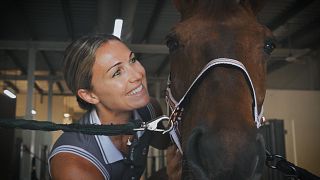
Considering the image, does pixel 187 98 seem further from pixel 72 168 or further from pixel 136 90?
pixel 72 168

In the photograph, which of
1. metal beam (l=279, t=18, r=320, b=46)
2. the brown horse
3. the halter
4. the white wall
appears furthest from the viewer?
metal beam (l=279, t=18, r=320, b=46)

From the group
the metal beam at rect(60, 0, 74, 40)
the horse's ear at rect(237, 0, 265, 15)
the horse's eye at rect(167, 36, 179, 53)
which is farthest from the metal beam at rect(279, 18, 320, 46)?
the horse's eye at rect(167, 36, 179, 53)

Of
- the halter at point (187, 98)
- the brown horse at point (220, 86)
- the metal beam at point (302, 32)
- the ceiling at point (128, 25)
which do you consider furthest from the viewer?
the metal beam at point (302, 32)

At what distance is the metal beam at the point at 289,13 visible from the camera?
5939 millimetres

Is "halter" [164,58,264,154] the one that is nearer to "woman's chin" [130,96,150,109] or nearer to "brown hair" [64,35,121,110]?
"woman's chin" [130,96,150,109]

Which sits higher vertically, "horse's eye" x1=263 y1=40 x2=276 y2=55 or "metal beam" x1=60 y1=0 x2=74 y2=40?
"metal beam" x1=60 y1=0 x2=74 y2=40

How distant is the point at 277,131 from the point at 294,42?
450cm

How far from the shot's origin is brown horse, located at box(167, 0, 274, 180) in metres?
1.07

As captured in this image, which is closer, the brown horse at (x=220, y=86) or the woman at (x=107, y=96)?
the brown horse at (x=220, y=86)

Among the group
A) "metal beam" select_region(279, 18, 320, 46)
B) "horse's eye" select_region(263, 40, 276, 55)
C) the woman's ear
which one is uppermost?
"metal beam" select_region(279, 18, 320, 46)

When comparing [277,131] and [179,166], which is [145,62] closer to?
[277,131]

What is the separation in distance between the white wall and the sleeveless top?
5.11m

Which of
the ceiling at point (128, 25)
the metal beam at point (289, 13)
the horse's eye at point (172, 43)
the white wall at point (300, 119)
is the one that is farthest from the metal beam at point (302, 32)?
the horse's eye at point (172, 43)

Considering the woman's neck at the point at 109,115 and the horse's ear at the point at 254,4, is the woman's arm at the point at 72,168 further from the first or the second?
the horse's ear at the point at 254,4
